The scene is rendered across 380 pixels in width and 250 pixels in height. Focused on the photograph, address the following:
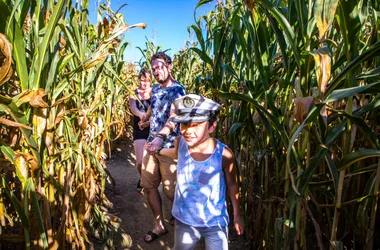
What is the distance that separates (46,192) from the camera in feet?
4.59

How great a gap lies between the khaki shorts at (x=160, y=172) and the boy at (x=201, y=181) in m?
0.78

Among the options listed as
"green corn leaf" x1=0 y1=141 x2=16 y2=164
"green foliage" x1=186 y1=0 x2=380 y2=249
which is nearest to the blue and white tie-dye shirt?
"green foliage" x1=186 y1=0 x2=380 y2=249

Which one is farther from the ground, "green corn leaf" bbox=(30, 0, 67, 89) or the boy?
"green corn leaf" bbox=(30, 0, 67, 89)

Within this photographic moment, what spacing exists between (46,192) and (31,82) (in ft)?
1.79

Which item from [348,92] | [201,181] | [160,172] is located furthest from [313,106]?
[160,172]

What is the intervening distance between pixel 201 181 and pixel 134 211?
1742 millimetres

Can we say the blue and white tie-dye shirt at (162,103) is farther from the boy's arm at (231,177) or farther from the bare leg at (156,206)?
the boy's arm at (231,177)

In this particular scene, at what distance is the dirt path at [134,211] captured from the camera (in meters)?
2.43

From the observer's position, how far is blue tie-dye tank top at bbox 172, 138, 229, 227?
1.48 metres

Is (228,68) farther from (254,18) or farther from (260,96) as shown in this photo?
(254,18)

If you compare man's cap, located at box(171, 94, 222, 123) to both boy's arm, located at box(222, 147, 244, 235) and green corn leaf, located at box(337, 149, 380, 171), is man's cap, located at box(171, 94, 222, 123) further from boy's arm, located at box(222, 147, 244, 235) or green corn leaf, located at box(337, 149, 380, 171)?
green corn leaf, located at box(337, 149, 380, 171)

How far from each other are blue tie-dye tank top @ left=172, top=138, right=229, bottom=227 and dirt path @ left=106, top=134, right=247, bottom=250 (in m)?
1.03

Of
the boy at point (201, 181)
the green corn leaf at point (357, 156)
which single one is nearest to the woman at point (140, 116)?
the boy at point (201, 181)

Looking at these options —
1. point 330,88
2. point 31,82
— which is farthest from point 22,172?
point 330,88
